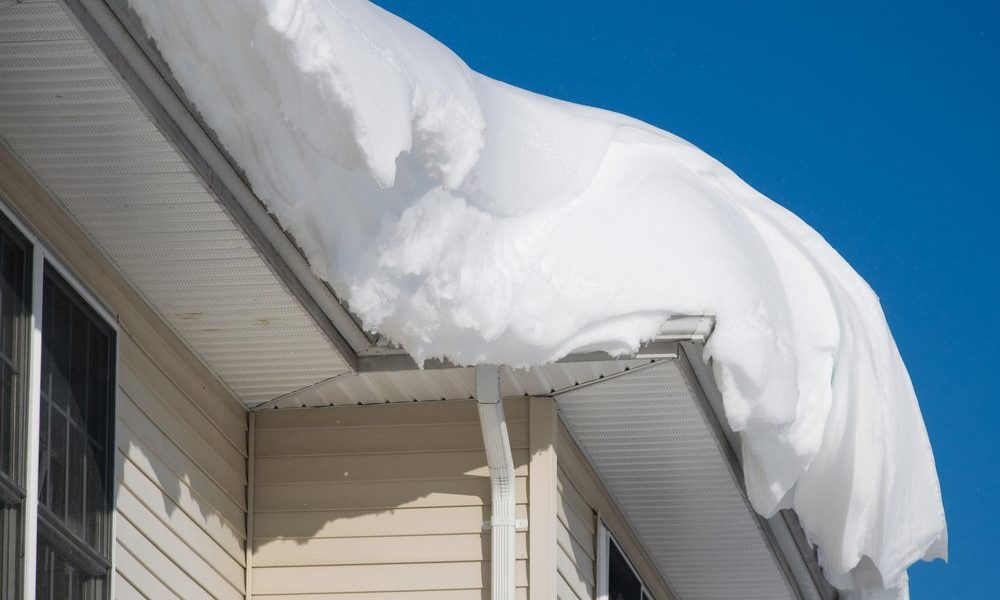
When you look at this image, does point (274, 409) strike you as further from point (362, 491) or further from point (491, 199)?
point (491, 199)

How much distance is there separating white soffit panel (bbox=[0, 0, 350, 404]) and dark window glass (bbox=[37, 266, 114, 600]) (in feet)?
0.98

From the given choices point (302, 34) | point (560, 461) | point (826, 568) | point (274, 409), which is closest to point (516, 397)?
point (560, 461)

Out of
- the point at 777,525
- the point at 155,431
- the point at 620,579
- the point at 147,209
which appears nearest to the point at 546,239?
the point at 147,209

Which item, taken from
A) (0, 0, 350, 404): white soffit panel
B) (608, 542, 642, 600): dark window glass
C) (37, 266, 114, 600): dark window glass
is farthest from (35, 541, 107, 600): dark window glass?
(608, 542, 642, 600): dark window glass

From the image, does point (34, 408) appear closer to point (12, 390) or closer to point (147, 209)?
point (12, 390)

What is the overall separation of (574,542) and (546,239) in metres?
1.85

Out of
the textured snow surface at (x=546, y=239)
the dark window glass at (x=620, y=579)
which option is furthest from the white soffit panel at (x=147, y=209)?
the dark window glass at (x=620, y=579)

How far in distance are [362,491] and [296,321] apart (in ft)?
3.27

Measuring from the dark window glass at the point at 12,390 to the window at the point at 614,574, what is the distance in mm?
3203

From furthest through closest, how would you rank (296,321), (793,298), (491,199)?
(793,298)
(296,321)
(491,199)

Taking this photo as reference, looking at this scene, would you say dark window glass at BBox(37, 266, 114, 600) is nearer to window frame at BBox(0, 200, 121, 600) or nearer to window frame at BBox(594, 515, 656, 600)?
window frame at BBox(0, 200, 121, 600)

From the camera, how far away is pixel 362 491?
7035 millimetres

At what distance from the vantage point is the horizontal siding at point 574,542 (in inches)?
276

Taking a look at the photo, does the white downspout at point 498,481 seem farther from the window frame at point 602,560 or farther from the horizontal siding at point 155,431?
the horizontal siding at point 155,431
